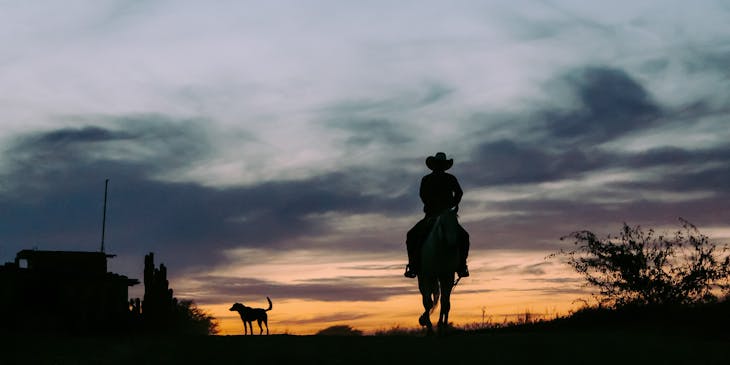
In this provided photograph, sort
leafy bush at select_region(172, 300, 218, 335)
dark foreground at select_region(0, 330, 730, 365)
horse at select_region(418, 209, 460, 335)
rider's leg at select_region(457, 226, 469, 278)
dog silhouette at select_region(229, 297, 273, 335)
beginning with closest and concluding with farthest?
1. dark foreground at select_region(0, 330, 730, 365)
2. horse at select_region(418, 209, 460, 335)
3. rider's leg at select_region(457, 226, 469, 278)
4. dog silhouette at select_region(229, 297, 273, 335)
5. leafy bush at select_region(172, 300, 218, 335)

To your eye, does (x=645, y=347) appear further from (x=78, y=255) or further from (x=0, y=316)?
(x=78, y=255)

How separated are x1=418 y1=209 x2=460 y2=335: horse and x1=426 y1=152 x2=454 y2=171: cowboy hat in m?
1.67

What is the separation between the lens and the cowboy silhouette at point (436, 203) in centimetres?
1853

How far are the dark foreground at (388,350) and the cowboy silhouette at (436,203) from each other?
216 centimetres

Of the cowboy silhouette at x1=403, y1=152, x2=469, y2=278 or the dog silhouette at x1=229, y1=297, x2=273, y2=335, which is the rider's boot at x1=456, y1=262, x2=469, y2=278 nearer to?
the cowboy silhouette at x1=403, y1=152, x2=469, y2=278

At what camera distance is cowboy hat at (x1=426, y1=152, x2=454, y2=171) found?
19.2 meters

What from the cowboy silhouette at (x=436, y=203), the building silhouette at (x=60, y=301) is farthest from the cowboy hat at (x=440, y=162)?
the building silhouette at (x=60, y=301)

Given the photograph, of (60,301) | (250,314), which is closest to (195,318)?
(60,301)

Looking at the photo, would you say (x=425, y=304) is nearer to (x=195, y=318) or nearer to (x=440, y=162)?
(x=440, y=162)

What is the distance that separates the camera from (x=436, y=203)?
18.9 metres

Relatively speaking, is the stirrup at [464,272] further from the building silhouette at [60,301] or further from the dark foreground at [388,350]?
the building silhouette at [60,301]

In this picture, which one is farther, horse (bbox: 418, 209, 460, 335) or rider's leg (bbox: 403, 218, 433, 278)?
rider's leg (bbox: 403, 218, 433, 278)

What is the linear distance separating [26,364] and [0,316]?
84.8ft

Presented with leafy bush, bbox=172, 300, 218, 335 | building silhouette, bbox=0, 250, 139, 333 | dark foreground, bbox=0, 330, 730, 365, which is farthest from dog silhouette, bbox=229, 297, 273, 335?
leafy bush, bbox=172, 300, 218, 335
